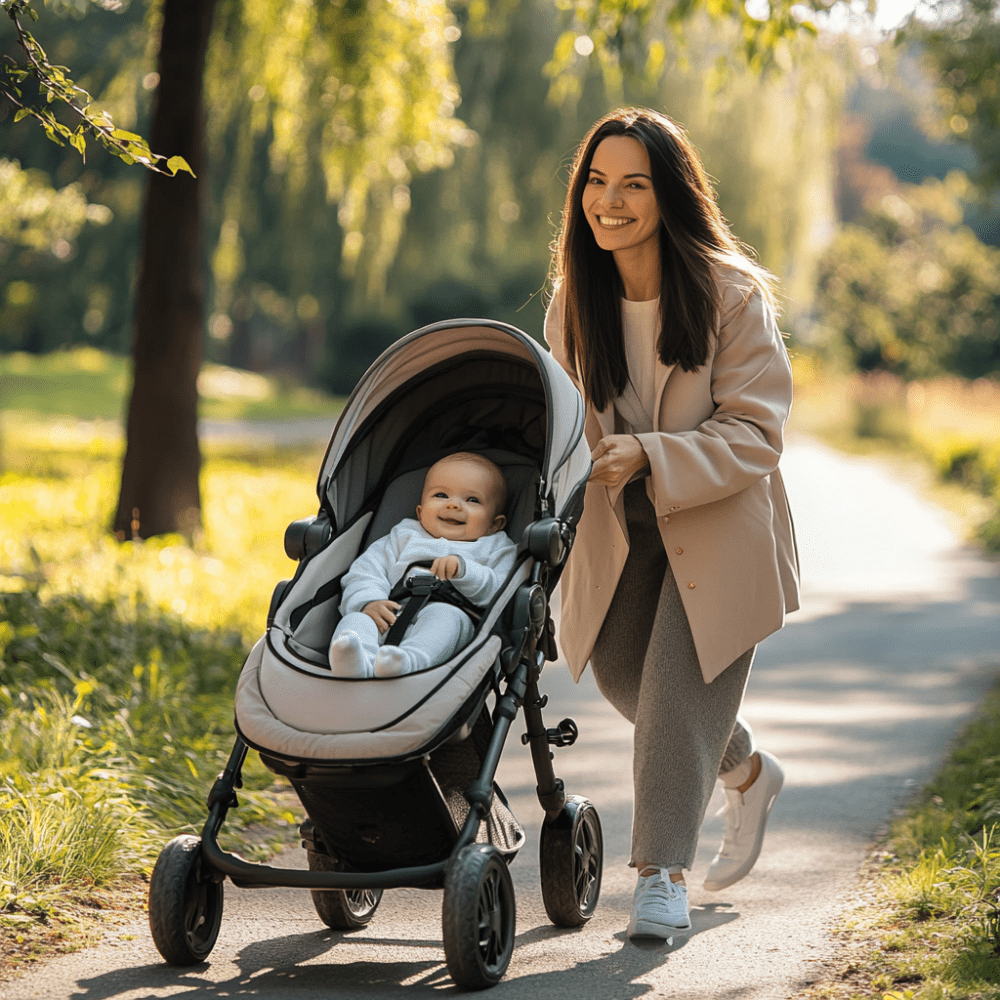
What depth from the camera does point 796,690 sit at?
739 cm

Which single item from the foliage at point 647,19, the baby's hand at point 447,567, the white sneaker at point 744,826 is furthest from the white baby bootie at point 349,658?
the foliage at point 647,19

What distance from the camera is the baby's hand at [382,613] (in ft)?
11.4

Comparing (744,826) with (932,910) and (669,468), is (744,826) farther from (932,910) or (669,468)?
(669,468)

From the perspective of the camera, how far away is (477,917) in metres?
3.12

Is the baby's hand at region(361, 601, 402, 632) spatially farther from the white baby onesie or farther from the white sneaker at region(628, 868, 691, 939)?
the white sneaker at region(628, 868, 691, 939)

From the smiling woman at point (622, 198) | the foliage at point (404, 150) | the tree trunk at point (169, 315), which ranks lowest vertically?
the smiling woman at point (622, 198)

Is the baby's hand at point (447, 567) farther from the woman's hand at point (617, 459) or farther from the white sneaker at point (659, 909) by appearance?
the white sneaker at point (659, 909)

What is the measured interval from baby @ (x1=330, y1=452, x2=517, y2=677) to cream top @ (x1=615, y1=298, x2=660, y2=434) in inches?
16.7

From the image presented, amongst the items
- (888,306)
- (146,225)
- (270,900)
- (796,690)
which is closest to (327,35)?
(146,225)

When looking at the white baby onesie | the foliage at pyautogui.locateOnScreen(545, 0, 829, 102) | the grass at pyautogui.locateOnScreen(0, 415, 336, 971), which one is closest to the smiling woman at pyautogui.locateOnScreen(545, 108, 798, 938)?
the white baby onesie

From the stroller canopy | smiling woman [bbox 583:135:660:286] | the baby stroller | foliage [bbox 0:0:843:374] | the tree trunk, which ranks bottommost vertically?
the baby stroller

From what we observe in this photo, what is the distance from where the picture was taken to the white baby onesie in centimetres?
317

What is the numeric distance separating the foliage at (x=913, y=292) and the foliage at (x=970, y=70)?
25.1ft

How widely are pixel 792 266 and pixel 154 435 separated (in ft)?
46.5
